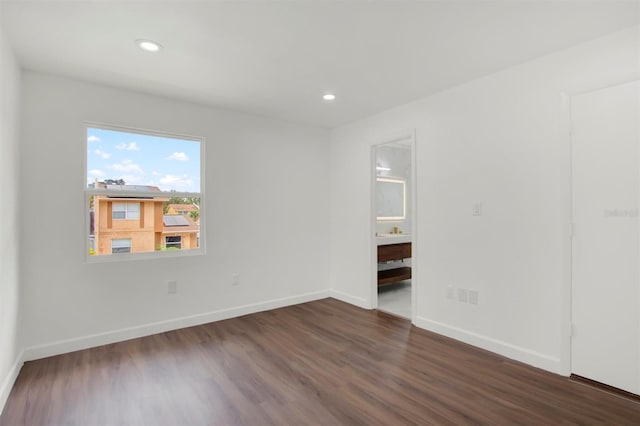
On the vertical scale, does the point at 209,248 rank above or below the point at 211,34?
below

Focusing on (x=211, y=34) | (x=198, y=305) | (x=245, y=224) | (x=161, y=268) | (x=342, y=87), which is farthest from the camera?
(x=245, y=224)

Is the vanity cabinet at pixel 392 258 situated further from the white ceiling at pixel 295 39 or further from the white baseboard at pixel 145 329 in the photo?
the white ceiling at pixel 295 39

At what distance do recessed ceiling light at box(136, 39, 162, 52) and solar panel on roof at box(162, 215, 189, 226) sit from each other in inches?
70.4

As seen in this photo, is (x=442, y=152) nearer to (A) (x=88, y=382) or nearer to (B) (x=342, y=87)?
(B) (x=342, y=87)

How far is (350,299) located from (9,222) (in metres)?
3.71

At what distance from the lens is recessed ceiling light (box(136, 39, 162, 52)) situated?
2.42m

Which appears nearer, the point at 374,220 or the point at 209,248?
the point at 209,248

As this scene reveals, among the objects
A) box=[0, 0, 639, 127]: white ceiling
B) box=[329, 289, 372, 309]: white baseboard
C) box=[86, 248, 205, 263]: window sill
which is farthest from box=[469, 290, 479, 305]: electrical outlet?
box=[86, 248, 205, 263]: window sill

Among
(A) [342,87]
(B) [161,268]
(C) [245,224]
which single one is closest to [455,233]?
(A) [342,87]

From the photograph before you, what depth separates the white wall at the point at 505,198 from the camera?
257cm

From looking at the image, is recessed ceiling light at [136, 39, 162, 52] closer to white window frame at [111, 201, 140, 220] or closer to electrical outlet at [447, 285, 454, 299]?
white window frame at [111, 201, 140, 220]

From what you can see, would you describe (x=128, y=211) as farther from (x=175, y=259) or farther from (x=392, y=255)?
(x=392, y=255)

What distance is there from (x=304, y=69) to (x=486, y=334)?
9.66 feet

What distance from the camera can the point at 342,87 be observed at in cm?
333
